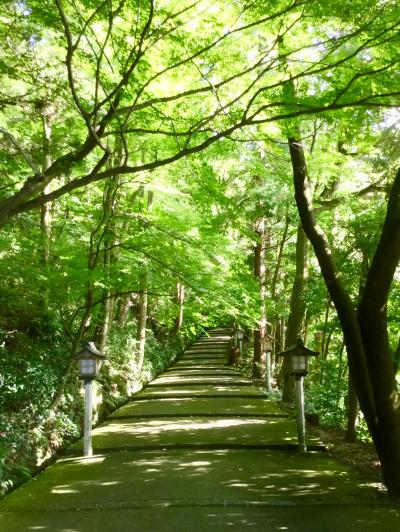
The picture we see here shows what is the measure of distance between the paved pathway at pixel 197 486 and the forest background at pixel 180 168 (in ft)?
1.93

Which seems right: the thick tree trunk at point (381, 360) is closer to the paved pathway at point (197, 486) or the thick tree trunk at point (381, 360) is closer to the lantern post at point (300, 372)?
the paved pathway at point (197, 486)

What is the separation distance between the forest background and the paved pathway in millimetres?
587

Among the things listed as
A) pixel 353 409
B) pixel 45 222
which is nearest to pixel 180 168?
pixel 45 222

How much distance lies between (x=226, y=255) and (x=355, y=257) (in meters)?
2.64

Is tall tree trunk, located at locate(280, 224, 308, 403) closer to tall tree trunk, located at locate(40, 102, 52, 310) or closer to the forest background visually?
the forest background

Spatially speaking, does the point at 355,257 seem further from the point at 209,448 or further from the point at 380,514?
the point at 380,514

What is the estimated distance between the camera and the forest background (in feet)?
14.2

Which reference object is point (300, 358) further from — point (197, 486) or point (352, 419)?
point (197, 486)

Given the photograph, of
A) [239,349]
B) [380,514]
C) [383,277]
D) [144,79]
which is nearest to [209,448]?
[380,514]

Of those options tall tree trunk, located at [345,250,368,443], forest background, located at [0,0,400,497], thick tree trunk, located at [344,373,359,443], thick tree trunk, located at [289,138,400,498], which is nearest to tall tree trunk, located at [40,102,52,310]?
forest background, located at [0,0,400,497]

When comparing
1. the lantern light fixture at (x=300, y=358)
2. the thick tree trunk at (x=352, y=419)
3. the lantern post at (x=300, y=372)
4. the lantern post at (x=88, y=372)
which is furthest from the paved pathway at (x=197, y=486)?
the lantern light fixture at (x=300, y=358)

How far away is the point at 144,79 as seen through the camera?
16.2 feet

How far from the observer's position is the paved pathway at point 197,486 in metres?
4.03

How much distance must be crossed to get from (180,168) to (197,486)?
17.8 ft
